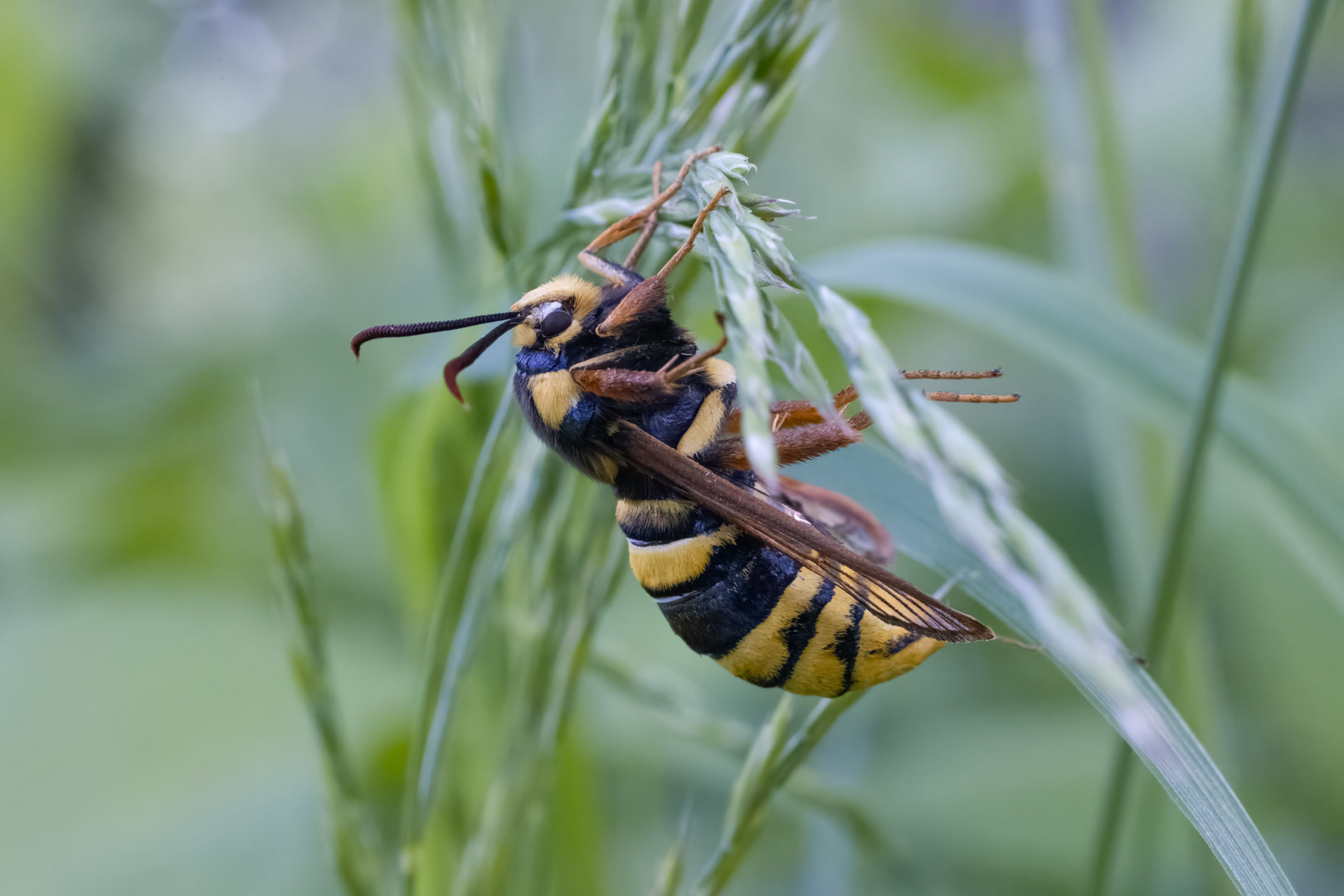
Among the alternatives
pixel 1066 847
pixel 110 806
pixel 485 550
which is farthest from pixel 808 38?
pixel 110 806

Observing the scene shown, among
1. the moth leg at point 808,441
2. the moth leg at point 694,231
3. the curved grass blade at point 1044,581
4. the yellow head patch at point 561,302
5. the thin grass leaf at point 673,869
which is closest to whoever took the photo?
the curved grass blade at point 1044,581

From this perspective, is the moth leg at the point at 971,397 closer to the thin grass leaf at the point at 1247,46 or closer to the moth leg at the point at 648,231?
the moth leg at the point at 648,231

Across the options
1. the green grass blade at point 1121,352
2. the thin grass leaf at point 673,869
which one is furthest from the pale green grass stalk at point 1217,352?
the thin grass leaf at point 673,869

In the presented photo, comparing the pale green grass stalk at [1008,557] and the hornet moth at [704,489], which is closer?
the pale green grass stalk at [1008,557]

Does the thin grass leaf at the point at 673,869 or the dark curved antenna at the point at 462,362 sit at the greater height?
the dark curved antenna at the point at 462,362

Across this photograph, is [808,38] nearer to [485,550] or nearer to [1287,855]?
[485,550]

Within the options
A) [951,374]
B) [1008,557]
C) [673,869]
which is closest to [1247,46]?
[951,374]

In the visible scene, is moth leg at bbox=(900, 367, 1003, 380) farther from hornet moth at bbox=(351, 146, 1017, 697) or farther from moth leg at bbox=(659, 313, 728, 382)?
moth leg at bbox=(659, 313, 728, 382)

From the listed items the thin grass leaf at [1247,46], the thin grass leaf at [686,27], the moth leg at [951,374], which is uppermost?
the thin grass leaf at [686,27]
